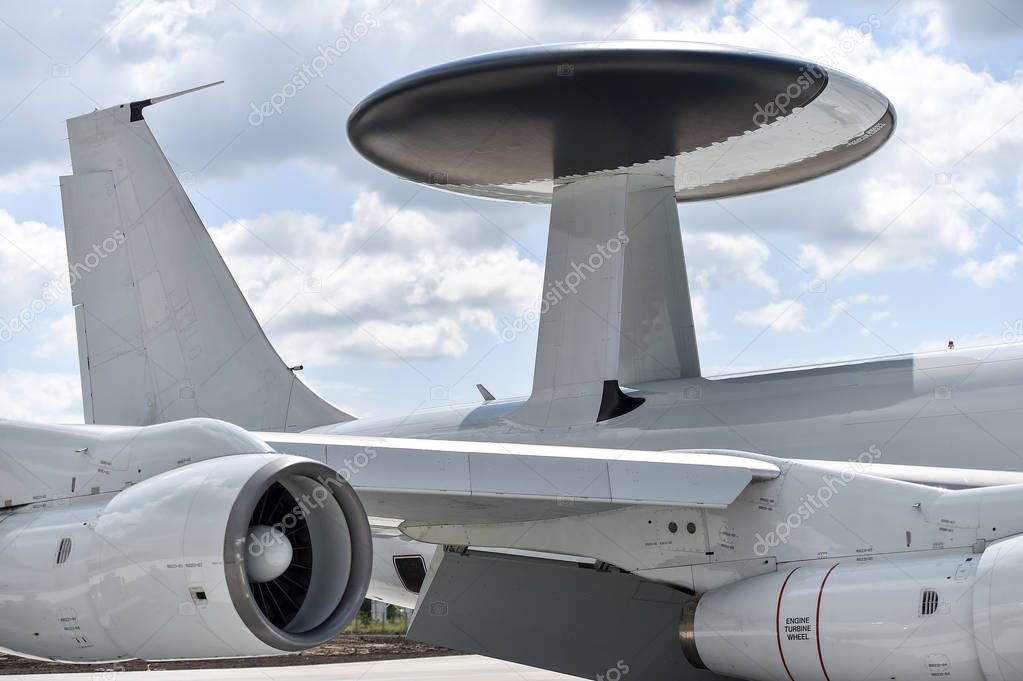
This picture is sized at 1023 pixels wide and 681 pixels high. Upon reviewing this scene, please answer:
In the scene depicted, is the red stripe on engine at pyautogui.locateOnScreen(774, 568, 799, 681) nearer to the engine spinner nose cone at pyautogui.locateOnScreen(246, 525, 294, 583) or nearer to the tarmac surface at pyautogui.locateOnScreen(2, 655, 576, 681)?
the engine spinner nose cone at pyautogui.locateOnScreen(246, 525, 294, 583)

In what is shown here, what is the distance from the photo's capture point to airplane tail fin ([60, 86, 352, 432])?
1325cm

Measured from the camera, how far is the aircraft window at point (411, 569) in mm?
12062

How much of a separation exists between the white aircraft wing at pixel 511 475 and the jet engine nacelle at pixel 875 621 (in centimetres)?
79

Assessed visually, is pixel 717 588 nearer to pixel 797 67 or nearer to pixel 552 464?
pixel 552 464

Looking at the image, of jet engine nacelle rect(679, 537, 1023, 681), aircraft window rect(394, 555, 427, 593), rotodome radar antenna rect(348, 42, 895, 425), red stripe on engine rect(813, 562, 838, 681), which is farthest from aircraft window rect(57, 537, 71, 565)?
rotodome radar antenna rect(348, 42, 895, 425)

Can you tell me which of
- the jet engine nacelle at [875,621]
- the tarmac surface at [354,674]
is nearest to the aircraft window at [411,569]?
the tarmac surface at [354,674]

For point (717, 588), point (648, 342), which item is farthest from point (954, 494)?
point (648, 342)

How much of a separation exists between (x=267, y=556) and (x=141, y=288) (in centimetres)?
844

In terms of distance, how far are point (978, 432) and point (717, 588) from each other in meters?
2.67

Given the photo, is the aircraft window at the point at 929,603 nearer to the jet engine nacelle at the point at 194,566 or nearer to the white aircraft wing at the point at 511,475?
the white aircraft wing at the point at 511,475

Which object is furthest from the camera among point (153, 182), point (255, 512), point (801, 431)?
point (153, 182)

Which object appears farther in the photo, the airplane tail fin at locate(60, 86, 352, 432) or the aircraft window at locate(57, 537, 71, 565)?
the airplane tail fin at locate(60, 86, 352, 432)

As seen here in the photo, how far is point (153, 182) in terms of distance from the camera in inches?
540

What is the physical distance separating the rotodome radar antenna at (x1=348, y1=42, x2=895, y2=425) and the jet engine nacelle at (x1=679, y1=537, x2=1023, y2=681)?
440 centimetres
